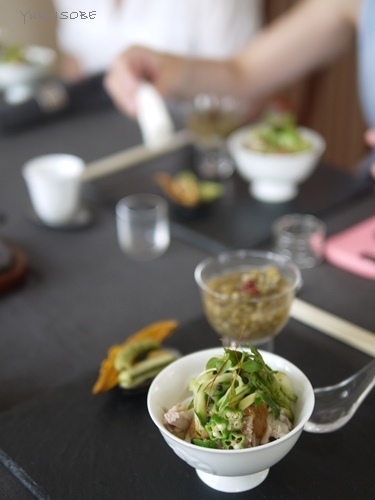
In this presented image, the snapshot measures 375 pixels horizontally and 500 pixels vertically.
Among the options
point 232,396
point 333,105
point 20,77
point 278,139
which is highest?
point 232,396

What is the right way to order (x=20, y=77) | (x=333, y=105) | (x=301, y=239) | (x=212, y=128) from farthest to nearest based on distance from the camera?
(x=333, y=105)
(x=20, y=77)
(x=212, y=128)
(x=301, y=239)

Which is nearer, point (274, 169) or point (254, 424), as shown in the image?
point (254, 424)

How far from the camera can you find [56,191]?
1.27 m

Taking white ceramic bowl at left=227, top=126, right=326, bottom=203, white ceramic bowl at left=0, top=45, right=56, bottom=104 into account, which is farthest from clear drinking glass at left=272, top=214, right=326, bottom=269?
white ceramic bowl at left=0, top=45, right=56, bottom=104

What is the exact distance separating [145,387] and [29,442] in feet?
0.46

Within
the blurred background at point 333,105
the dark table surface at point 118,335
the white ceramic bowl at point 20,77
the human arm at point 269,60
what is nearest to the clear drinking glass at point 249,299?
the dark table surface at point 118,335

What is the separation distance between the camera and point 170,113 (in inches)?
71.2

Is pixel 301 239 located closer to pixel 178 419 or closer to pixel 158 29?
pixel 178 419

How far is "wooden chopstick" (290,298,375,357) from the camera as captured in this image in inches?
36.8

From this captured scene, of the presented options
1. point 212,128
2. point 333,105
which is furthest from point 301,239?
point 333,105

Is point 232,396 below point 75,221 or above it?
above

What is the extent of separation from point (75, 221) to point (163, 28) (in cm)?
114

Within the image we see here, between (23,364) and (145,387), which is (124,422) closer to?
(145,387)

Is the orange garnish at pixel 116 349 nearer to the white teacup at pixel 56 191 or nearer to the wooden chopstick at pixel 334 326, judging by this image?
the wooden chopstick at pixel 334 326
